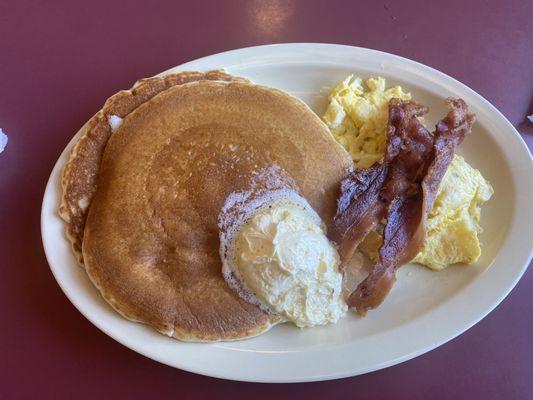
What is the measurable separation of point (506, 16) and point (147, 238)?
1.81 meters

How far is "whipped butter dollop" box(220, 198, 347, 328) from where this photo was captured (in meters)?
1.34

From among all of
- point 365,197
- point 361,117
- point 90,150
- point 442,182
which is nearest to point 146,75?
point 90,150

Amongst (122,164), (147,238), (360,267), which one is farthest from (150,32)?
(360,267)

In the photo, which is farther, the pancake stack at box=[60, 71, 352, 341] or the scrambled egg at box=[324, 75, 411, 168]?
the scrambled egg at box=[324, 75, 411, 168]

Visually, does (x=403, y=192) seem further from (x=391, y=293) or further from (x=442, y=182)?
(x=391, y=293)

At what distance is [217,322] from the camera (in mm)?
1399

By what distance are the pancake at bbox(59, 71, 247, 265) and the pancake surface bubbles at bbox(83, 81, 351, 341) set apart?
1.7 inches

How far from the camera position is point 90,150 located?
159 centimetres

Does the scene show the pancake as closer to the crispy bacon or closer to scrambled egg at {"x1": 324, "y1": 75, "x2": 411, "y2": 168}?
scrambled egg at {"x1": 324, "y1": 75, "x2": 411, "y2": 168}

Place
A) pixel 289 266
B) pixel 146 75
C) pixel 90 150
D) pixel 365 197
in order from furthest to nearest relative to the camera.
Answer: pixel 146 75, pixel 90 150, pixel 365 197, pixel 289 266

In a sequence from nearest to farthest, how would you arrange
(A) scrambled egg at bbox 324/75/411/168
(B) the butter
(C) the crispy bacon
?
(B) the butter → (C) the crispy bacon → (A) scrambled egg at bbox 324/75/411/168

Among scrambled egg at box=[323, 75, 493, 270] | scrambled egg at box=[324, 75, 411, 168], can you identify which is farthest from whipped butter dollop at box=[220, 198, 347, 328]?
scrambled egg at box=[324, 75, 411, 168]

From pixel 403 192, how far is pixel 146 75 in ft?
3.75

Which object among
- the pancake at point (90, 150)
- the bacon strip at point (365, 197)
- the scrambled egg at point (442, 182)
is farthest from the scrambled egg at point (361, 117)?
the pancake at point (90, 150)
